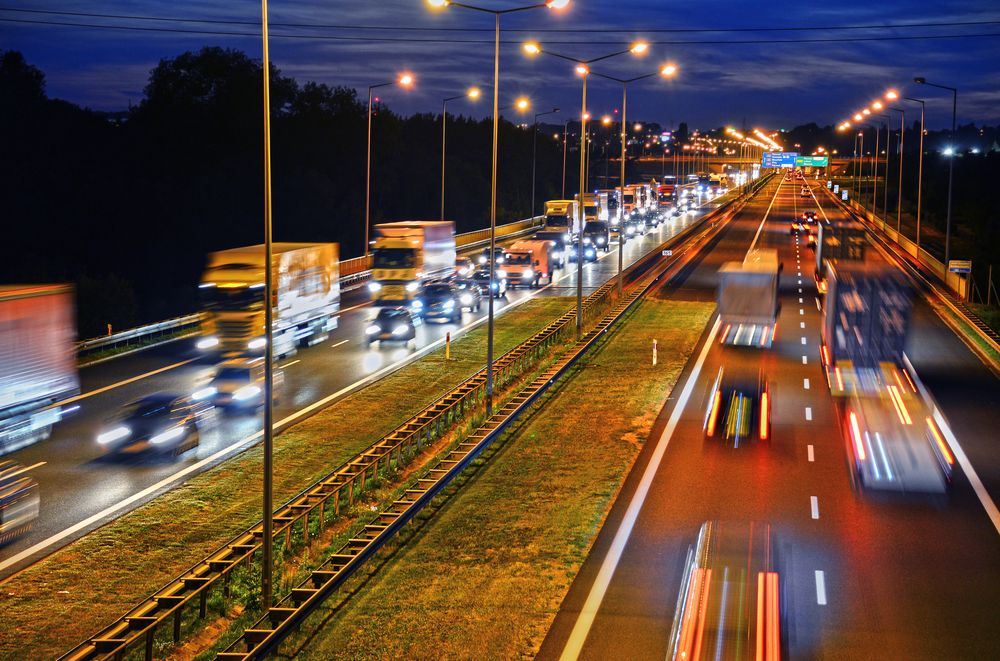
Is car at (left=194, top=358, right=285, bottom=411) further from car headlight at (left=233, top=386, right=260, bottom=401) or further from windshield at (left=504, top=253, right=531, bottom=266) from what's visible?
windshield at (left=504, top=253, right=531, bottom=266)

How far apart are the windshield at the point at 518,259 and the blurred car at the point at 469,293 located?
8219mm

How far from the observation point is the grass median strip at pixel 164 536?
46.2ft

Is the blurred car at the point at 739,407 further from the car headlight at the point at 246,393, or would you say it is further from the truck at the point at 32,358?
the truck at the point at 32,358

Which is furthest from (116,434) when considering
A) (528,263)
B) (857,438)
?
(528,263)

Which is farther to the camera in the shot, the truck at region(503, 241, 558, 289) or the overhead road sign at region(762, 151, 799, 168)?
the overhead road sign at region(762, 151, 799, 168)

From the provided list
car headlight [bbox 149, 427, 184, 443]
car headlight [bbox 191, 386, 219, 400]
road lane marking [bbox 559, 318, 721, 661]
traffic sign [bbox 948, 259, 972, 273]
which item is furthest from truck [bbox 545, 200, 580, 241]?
car headlight [bbox 149, 427, 184, 443]

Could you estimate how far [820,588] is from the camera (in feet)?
47.8

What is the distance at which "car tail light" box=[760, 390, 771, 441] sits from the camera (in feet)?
81.5

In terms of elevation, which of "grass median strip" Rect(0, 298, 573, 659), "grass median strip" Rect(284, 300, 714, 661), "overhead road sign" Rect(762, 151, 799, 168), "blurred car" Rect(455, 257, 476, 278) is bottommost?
"grass median strip" Rect(0, 298, 573, 659)

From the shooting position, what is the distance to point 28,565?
16094mm

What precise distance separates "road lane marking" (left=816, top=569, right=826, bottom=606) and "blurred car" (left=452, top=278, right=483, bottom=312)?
103 ft

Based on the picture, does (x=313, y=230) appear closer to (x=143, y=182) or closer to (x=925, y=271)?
(x=143, y=182)

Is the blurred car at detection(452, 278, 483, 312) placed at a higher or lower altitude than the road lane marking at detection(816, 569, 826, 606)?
higher

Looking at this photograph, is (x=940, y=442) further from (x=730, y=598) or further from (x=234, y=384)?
(x=234, y=384)
